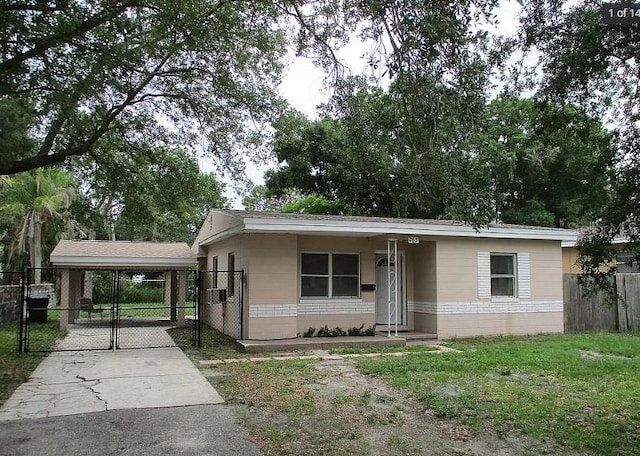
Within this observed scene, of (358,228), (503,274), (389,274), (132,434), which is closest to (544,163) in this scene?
(503,274)

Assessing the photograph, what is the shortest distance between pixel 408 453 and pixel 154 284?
98.2 feet

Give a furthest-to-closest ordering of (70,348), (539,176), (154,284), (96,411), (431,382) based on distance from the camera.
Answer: (154,284), (539,176), (70,348), (431,382), (96,411)

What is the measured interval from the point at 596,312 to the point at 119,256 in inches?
561

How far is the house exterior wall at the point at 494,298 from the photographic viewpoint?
13.7 m

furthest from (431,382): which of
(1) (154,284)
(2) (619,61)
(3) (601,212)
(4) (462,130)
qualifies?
(1) (154,284)

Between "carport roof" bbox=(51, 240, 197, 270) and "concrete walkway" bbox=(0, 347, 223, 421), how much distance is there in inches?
190

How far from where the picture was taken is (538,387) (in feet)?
26.3

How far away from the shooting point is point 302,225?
12.2 m

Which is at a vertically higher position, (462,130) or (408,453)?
(462,130)

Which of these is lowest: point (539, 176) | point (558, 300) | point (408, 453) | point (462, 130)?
point (408, 453)

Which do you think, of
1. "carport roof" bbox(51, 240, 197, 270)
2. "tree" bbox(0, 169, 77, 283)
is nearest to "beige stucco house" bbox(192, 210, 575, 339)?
"carport roof" bbox(51, 240, 197, 270)

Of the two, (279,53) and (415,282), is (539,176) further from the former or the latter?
(279,53)

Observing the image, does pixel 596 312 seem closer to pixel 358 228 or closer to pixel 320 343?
pixel 358 228

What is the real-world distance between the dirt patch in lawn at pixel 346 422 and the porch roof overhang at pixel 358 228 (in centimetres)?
410
